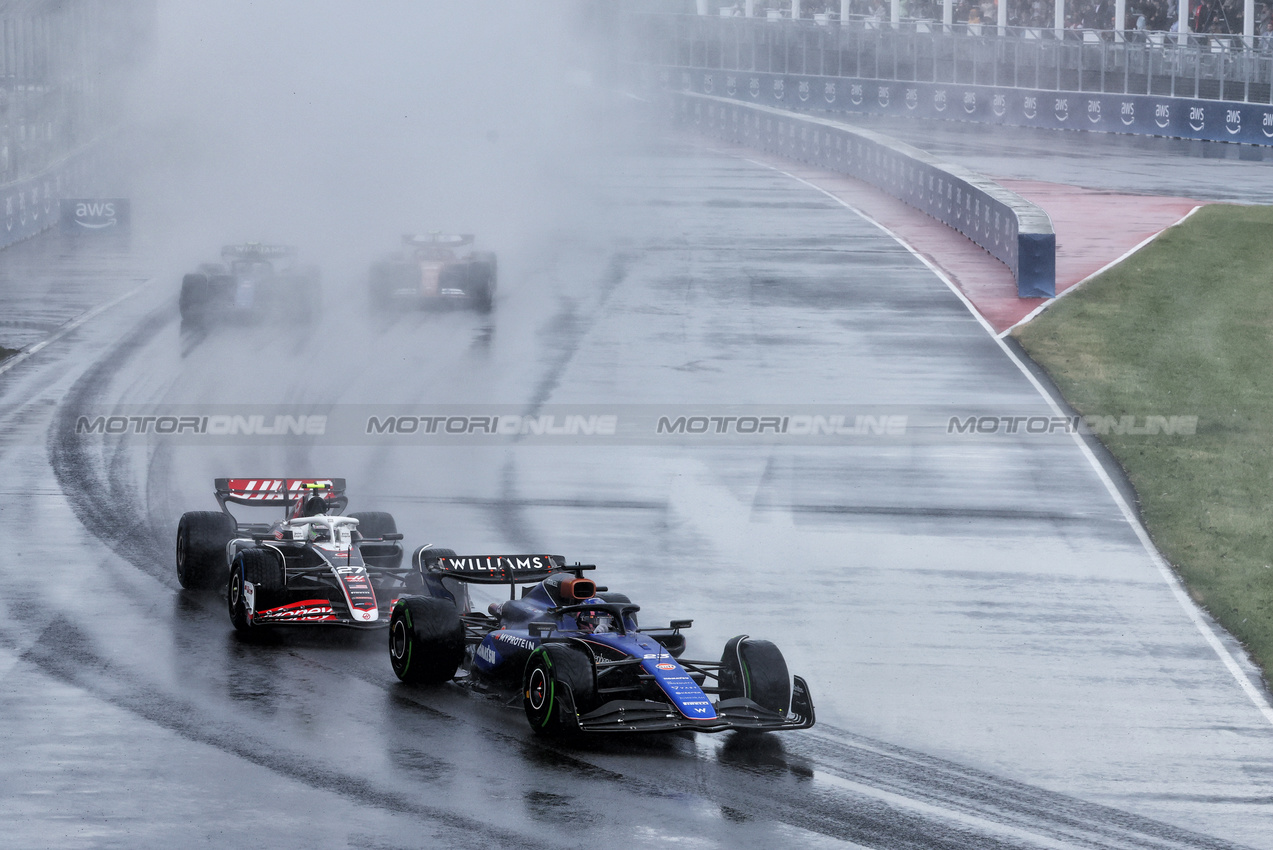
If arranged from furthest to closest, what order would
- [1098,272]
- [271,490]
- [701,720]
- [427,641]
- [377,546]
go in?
1. [1098,272]
2. [271,490]
3. [377,546]
4. [427,641]
5. [701,720]

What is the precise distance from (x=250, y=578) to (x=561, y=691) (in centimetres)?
353

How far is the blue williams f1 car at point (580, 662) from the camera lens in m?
11.6

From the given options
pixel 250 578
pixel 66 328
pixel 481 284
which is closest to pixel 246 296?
pixel 66 328

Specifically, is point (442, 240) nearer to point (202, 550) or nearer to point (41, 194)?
point (41, 194)

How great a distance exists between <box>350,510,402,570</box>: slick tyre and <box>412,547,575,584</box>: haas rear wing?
A: 1186mm

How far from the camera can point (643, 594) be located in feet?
51.6

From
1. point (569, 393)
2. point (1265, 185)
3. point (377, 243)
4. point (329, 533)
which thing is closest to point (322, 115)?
point (377, 243)

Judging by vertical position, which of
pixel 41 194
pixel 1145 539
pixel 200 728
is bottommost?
pixel 1145 539

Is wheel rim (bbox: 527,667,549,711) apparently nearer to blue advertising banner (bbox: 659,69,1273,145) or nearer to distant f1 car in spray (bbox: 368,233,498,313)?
distant f1 car in spray (bbox: 368,233,498,313)

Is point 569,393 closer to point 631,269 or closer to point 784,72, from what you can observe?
point 631,269

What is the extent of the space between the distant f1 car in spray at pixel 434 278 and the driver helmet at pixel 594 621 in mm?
→ 18594

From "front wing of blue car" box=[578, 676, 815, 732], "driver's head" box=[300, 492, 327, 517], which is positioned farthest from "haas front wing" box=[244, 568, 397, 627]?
"front wing of blue car" box=[578, 676, 815, 732]

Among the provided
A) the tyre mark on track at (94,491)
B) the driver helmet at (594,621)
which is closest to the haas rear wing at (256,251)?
the tyre mark on track at (94,491)

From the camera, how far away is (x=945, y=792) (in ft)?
35.9
